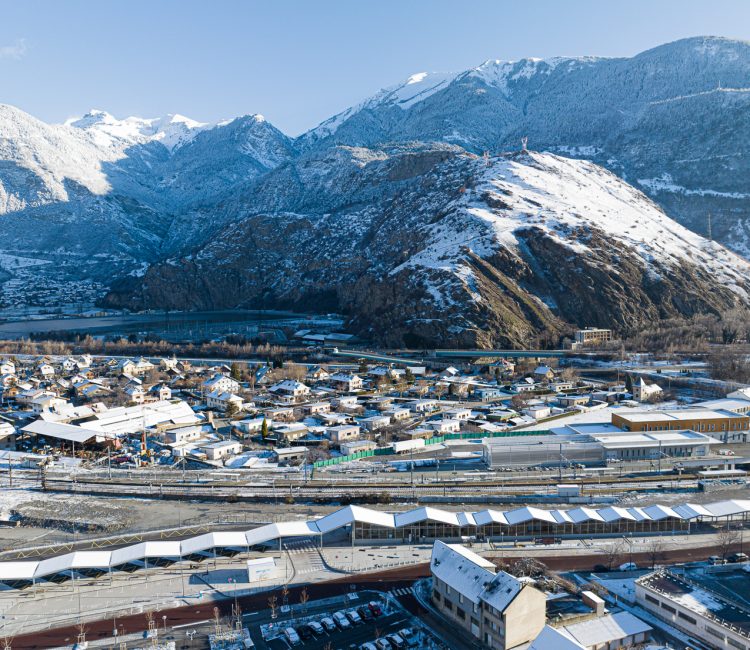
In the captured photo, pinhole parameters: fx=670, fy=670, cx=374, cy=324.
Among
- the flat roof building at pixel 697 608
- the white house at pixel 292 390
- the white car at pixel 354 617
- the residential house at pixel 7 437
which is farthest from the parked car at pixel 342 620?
the white house at pixel 292 390

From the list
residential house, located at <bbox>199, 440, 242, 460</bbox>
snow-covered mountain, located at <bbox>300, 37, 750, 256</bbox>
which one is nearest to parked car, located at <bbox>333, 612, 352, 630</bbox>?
residential house, located at <bbox>199, 440, 242, 460</bbox>

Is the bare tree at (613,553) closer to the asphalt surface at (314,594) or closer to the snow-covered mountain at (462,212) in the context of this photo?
the asphalt surface at (314,594)

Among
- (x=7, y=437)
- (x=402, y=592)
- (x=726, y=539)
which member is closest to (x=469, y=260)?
(x=7, y=437)

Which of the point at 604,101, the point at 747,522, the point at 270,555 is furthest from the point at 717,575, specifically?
the point at 604,101

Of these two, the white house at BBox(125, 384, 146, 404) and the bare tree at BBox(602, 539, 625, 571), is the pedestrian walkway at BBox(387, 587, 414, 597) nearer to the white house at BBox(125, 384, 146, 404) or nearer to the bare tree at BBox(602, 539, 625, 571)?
the bare tree at BBox(602, 539, 625, 571)

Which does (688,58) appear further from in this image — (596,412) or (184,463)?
(184,463)

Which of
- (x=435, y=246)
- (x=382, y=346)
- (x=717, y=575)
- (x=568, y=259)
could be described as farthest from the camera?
(x=435, y=246)
